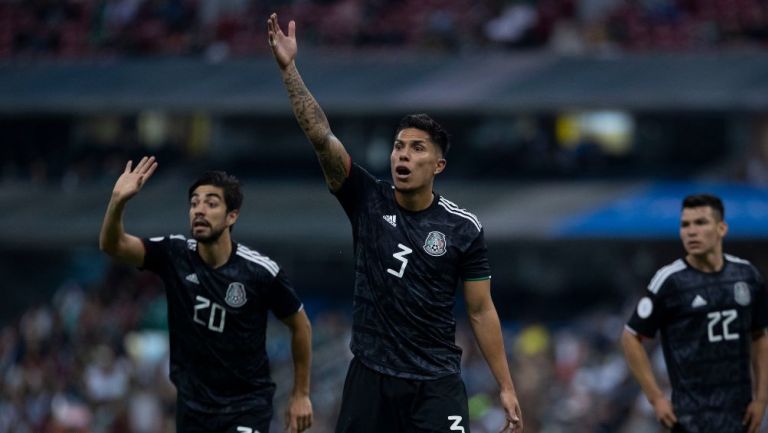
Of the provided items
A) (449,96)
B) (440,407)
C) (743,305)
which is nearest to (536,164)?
(449,96)

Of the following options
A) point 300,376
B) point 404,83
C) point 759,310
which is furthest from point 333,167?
point 404,83

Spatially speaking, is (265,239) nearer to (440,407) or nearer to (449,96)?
(449,96)

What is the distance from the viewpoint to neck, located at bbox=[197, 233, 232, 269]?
900 cm

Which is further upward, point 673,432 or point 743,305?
point 743,305

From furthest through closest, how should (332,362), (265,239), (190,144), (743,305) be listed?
(190,144) → (265,239) → (332,362) → (743,305)

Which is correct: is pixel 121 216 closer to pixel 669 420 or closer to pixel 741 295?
pixel 669 420

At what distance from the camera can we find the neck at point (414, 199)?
811 centimetres

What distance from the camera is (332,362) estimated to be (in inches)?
786

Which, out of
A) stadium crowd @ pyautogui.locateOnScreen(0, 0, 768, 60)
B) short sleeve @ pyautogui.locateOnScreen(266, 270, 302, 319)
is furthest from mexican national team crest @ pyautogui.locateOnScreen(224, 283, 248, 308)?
stadium crowd @ pyautogui.locateOnScreen(0, 0, 768, 60)

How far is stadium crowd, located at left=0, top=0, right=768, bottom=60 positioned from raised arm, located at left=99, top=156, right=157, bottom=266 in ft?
64.5

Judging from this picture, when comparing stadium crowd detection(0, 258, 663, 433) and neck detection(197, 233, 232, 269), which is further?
stadium crowd detection(0, 258, 663, 433)

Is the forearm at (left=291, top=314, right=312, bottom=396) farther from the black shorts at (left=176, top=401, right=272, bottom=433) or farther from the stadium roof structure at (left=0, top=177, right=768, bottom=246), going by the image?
the stadium roof structure at (left=0, top=177, right=768, bottom=246)

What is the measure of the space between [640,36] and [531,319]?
6342mm

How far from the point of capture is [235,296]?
8922 mm
